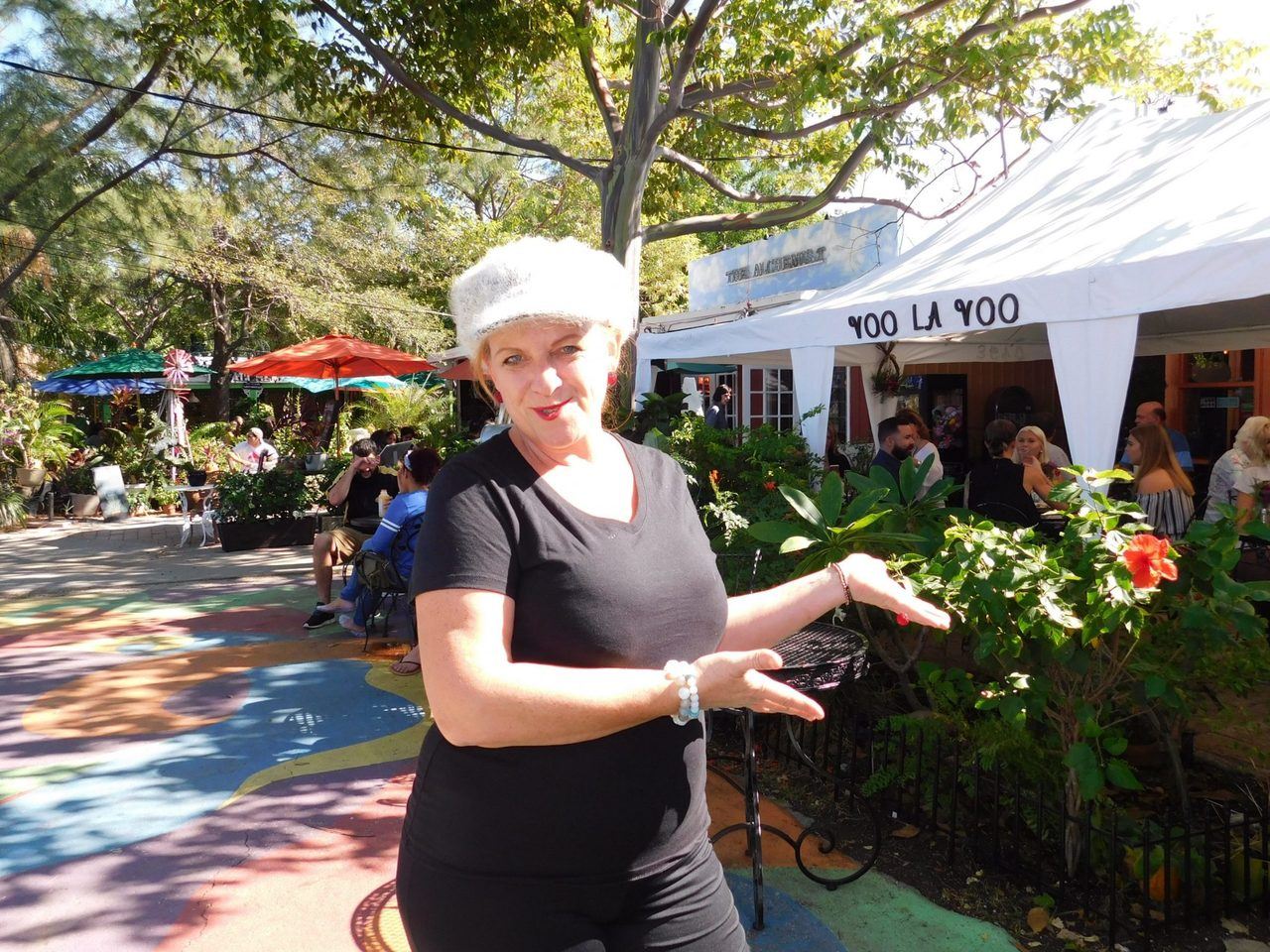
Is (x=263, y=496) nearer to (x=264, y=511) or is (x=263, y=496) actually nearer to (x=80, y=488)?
(x=264, y=511)

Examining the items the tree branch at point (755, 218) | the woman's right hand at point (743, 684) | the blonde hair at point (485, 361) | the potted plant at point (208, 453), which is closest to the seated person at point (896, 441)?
the tree branch at point (755, 218)

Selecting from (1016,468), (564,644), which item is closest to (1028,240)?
(1016,468)

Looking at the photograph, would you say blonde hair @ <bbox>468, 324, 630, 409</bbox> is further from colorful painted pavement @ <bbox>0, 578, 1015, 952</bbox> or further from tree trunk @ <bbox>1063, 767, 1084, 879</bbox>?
tree trunk @ <bbox>1063, 767, 1084, 879</bbox>

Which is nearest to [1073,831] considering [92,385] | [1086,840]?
[1086,840]

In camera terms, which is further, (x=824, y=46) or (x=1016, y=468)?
(x=824, y=46)

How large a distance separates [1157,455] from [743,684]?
555cm

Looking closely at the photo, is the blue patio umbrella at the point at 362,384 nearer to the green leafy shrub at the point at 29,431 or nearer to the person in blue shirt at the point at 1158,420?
the green leafy shrub at the point at 29,431

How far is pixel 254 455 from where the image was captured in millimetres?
14078

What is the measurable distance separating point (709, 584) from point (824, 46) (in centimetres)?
834

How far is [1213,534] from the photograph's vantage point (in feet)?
9.21

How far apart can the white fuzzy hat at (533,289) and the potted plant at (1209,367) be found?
1113cm

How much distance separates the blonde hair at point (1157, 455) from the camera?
19.1 ft

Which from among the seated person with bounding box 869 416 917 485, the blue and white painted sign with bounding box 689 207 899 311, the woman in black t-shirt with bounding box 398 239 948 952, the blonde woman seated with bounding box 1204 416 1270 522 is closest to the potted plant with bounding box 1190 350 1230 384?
the blue and white painted sign with bounding box 689 207 899 311

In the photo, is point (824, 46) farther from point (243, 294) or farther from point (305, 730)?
point (243, 294)
